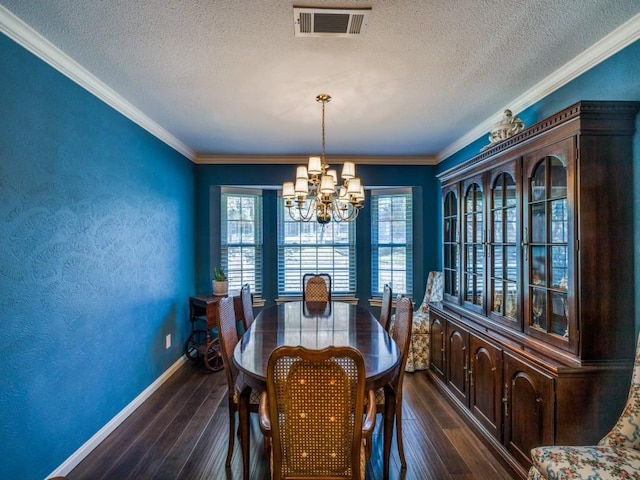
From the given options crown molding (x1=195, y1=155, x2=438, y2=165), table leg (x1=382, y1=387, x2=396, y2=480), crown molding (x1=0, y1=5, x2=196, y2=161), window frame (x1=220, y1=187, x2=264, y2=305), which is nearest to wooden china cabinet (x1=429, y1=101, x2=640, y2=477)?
table leg (x1=382, y1=387, x2=396, y2=480)

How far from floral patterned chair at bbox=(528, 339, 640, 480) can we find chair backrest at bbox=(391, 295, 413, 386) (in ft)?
2.40

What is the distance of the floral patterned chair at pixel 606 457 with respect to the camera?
4.33 feet

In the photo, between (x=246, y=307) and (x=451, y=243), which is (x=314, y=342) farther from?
(x=451, y=243)

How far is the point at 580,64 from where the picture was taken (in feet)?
6.66

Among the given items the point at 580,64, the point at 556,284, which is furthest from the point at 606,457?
the point at 580,64

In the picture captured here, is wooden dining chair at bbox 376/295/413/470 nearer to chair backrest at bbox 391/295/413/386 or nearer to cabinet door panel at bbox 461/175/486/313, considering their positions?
A: chair backrest at bbox 391/295/413/386

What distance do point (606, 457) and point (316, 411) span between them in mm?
1263

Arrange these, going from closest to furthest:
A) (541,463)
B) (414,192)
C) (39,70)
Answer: (541,463), (39,70), (414,192)

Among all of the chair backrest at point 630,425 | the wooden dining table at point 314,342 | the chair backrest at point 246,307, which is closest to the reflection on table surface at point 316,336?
the wooden dining table at point 314,342

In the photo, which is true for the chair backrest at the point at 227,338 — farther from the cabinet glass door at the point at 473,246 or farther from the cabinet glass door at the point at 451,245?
the cabinet glass door at the point at 451,245

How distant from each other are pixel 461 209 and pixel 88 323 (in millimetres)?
3123

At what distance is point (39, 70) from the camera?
1.89m

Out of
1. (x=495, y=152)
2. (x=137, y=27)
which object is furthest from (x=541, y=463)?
(x=137, y=27)

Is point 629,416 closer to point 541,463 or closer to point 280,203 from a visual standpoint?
point 541,463
